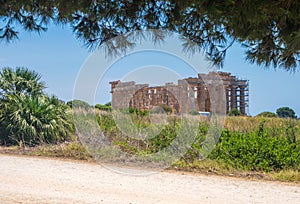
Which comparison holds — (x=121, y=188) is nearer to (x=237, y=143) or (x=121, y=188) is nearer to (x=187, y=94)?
(x=187, y=94)

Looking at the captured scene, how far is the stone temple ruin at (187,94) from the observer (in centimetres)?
591

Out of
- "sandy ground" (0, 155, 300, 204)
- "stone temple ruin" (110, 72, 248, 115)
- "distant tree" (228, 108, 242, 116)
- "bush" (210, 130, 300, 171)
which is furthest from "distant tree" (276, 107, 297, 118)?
"sandy ground" (0, 155, 300, 204)

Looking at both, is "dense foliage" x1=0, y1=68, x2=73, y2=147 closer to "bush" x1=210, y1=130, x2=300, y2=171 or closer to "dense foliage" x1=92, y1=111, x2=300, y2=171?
"dense foliage" x1=92, y1=111, x2=300, y2=171

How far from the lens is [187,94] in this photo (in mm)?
7016

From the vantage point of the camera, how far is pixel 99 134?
28.1 ft

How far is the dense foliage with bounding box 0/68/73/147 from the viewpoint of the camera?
9.22m

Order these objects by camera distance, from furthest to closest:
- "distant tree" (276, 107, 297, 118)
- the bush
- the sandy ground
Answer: "distant tree" (276, 107, 297, 118)
the bush
the sandy ground

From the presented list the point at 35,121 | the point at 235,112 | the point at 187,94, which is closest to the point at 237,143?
the point at 187,94

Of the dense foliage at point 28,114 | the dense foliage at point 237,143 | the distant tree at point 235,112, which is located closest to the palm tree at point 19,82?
the dense foliage at point 28,114

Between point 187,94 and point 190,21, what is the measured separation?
11.5 feet

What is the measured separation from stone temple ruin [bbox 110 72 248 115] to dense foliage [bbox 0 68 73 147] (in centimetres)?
219

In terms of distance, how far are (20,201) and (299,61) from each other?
11.2 feet

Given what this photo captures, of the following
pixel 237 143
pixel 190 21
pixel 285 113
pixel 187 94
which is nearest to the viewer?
pixel 190 21

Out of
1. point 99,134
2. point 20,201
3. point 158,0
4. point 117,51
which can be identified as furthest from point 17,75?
point 158,0
